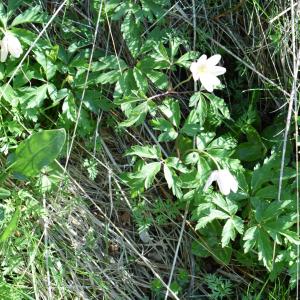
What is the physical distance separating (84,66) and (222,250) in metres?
0.90

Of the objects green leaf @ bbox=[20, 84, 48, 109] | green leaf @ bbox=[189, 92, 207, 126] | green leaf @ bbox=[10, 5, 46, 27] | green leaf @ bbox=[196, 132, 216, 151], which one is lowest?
green leaf @ bbox=[196, 132, 216, 151]

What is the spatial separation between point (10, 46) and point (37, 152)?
41 centimetres

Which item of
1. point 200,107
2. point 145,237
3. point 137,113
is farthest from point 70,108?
point 145,237

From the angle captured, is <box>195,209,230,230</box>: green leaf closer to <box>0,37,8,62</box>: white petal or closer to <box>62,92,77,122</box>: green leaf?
<box>62,92,77,122</box>: green leaf

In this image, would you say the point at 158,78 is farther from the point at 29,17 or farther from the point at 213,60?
the point at 29,17

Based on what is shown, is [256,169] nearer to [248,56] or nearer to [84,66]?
[248,56]

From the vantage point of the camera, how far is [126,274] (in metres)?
2.54

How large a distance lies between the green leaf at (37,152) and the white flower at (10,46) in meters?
0.30

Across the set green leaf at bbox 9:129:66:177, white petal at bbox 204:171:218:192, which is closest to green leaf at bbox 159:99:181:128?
white petal at bbox 204:171:218:192

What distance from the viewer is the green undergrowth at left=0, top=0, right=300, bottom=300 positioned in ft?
7.63

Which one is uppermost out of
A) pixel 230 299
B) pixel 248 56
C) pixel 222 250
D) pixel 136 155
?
pixel 248 56

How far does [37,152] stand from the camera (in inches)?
93.7

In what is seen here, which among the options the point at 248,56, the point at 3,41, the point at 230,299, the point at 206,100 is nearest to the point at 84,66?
the point at 3,41

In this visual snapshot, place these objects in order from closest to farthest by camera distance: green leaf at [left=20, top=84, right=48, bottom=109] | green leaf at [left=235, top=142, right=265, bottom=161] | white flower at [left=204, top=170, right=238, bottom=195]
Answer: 1. white flower at [left=204, top=170, right=238, bottom=195]
2. green leaf at [left=20, top=84, right=48, bottom=109]
3. green leaf at [left=235, top=142, right=265, bottom=161]
